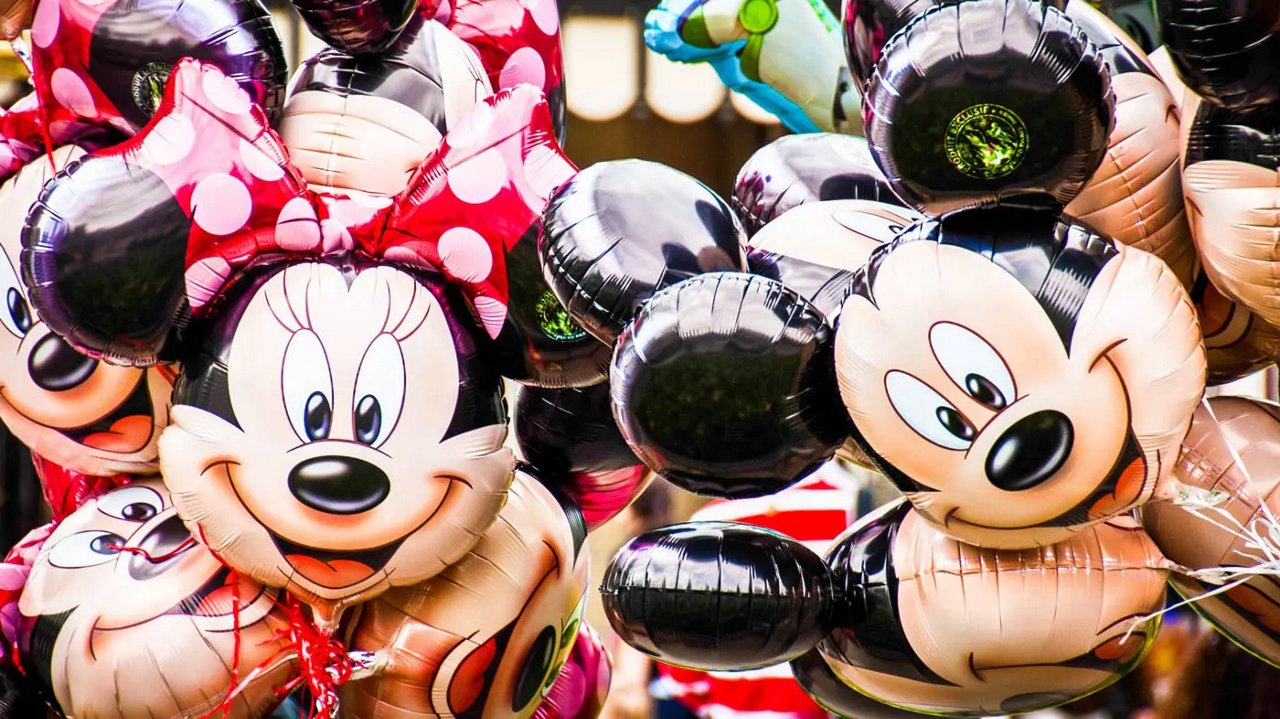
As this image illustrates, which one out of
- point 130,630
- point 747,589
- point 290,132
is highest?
point 290,132

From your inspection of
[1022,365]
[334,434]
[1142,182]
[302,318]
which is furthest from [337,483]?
[1142,182]

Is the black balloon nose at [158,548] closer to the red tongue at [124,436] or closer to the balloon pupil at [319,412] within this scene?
the red tongue at [124,436]

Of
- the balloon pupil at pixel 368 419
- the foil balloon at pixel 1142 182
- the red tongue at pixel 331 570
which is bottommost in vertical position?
the red tongue at pixel 331 570

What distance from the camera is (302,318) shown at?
5.41 feet

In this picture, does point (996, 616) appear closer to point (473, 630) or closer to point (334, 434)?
point (473, 630)

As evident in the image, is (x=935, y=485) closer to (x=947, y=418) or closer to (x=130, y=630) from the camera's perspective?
(x=947, y=418)

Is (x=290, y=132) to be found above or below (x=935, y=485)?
above

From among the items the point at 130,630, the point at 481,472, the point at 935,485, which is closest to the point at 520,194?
the point at 481,472

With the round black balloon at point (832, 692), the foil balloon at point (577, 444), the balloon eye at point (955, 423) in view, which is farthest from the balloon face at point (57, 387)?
the balloon eye at point (955, 423)

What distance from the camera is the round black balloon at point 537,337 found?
5.59 ft

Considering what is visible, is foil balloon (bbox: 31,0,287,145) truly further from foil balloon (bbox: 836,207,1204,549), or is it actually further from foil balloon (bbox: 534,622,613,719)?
foil balloon (bbox: 534,622,613,719)

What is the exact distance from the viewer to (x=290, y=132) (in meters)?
1.87

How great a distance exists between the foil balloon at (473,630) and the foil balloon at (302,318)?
0.09m

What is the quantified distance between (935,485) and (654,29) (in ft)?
3.67
